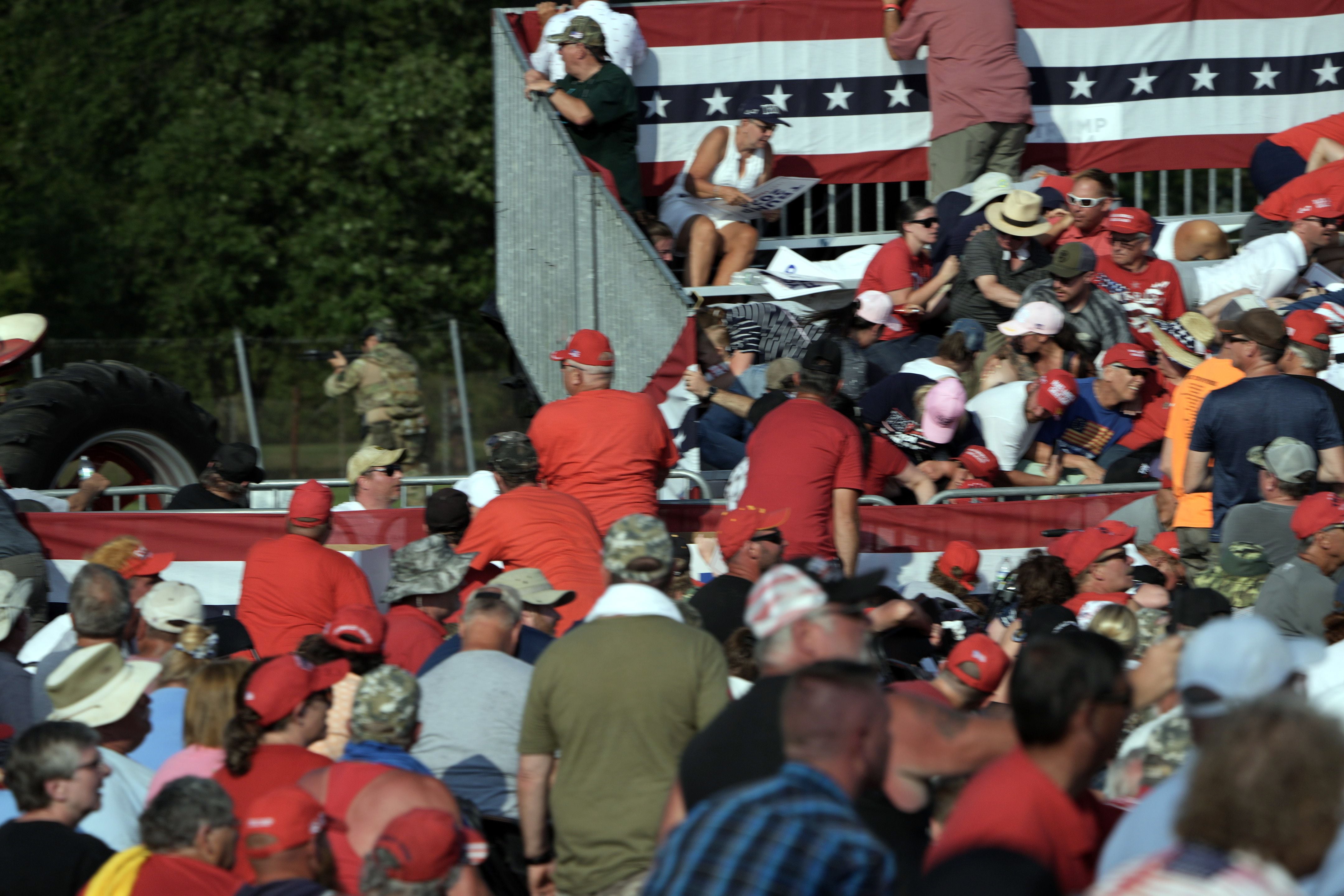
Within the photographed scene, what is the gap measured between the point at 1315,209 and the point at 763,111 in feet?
11.7

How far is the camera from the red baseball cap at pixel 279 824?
4074mm

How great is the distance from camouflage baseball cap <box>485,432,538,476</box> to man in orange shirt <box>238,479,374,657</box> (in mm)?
734

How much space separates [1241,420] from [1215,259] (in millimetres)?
4280

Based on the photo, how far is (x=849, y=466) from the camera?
7234 mm

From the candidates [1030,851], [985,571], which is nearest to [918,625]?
[985,571]

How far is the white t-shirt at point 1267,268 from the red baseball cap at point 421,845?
7378 mm

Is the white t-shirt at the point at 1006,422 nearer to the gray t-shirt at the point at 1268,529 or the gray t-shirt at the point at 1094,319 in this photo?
the gray t-shirt at the point at 1094,319

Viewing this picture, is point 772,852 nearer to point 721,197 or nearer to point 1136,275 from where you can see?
point 1136,275

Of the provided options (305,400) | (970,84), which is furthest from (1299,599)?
(305,400)

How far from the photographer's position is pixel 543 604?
6316mm

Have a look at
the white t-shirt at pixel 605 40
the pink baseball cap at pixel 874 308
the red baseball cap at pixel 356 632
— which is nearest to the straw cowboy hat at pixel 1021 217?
the pink baseball cap at pixel 874 308

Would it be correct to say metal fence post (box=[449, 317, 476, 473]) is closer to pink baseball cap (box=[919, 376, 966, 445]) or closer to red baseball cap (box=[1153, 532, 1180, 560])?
pink baseball cap (box=[919, 376, 966, 445])

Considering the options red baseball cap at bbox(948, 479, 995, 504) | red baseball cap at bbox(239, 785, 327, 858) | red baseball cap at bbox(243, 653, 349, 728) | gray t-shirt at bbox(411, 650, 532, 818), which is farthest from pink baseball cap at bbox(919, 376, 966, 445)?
red baseball cap at bbox(239, 785, 327, 858)

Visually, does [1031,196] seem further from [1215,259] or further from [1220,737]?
[1220,737]
